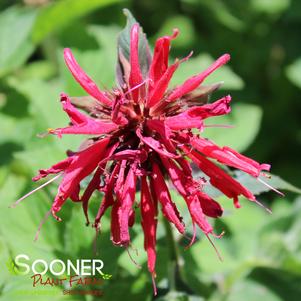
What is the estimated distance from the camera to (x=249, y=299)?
1.82m

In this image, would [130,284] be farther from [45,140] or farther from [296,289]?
[296,289]

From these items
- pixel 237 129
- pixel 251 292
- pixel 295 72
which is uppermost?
pixel 237 129

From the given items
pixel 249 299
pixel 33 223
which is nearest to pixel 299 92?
pixel 249 299

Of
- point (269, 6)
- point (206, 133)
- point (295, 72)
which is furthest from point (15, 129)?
point (269, 6)

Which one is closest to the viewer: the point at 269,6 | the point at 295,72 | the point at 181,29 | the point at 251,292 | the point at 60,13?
the point at 251,292

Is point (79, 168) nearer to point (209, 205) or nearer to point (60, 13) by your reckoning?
point (209, 205)

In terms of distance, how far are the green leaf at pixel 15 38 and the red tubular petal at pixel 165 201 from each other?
0.88 meters

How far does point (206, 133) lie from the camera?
6.07 feet

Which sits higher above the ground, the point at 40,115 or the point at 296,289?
the point at 40,115

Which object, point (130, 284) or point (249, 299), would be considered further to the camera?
point (249, 299)

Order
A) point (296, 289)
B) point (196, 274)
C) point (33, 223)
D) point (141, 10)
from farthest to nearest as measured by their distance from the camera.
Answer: point (141, 10) < point (296, 289) < point (196, 274) < point (33, 223)

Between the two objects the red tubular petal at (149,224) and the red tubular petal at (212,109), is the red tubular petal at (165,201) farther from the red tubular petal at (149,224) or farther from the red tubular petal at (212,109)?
the red tubular petal at (212,109)

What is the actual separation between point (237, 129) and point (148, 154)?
78cm

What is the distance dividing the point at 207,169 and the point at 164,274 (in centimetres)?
43
